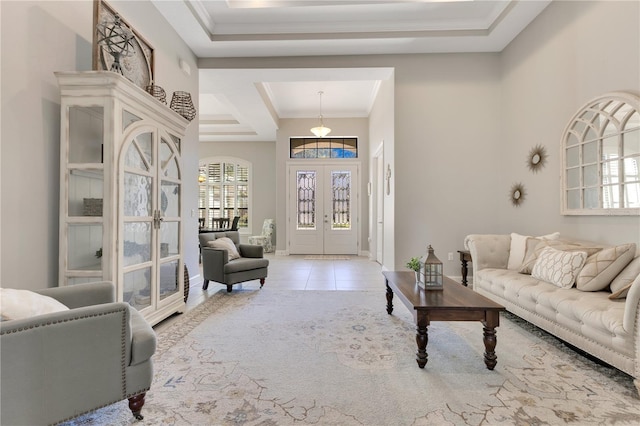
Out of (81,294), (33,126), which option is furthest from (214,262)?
(33,126)

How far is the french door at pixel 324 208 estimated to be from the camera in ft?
28.0

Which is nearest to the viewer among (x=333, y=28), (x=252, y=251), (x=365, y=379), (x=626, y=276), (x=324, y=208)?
(x=365, y=379)

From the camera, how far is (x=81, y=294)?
1.98 metres

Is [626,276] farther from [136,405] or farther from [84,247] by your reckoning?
[84,247]

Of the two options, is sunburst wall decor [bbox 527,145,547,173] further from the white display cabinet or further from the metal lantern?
the white display cabinet

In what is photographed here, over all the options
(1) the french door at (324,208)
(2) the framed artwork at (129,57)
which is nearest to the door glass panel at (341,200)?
(1) the french door at (324,208)

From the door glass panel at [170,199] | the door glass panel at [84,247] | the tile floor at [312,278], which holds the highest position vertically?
the door glass panel at [170,199]

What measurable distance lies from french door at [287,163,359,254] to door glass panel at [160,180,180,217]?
5.19 metres

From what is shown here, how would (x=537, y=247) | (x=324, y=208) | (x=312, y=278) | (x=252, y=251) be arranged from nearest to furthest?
(x=537, y=247) → (x=252, y=251) → (x=312, y=278) → (x=324, y=208)

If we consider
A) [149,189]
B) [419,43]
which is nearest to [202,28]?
[149,189]

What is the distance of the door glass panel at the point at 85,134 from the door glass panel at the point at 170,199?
2.23 ft

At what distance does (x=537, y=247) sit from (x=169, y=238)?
12.5 ft

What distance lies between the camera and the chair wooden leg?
1.69m

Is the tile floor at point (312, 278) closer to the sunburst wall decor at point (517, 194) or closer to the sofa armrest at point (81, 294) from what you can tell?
the sofa armrest at point (81, 294)
